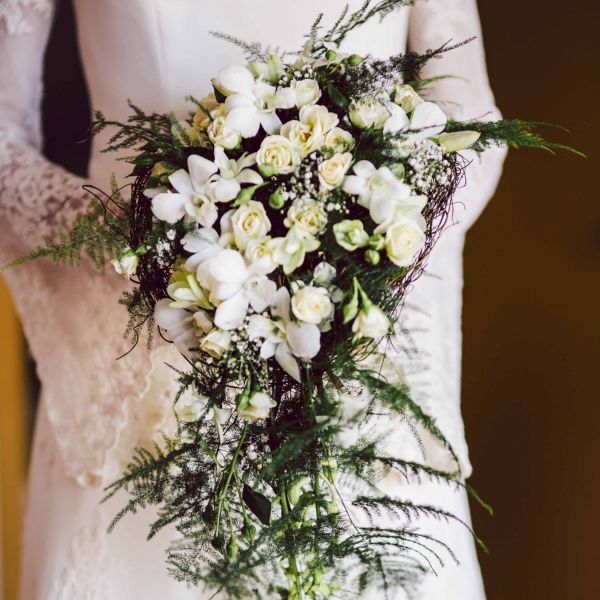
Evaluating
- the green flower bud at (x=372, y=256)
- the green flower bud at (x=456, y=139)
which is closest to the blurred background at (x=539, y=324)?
the green flower bud at (x=456, y=139)

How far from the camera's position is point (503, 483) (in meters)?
1.09

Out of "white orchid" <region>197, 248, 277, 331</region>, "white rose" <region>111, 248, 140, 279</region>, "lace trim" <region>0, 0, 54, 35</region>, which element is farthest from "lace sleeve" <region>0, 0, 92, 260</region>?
"white orchid" <region>197, 248, 277, 331</region>

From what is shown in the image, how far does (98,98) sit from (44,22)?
195 mm

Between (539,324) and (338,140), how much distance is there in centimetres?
62

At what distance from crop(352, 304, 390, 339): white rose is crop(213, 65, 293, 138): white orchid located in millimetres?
169

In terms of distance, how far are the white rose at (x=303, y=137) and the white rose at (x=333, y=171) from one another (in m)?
0.02

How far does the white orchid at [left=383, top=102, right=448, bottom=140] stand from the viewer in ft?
1.84

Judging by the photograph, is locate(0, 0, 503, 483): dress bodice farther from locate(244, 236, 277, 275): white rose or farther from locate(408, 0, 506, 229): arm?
locate(244, 236, 277, 275): white rose

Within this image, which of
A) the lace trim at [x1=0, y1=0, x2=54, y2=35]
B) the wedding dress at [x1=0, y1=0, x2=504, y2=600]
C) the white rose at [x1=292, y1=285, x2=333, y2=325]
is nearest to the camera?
the white rose at [x1=292, y1=285, x2=333, y2=325]

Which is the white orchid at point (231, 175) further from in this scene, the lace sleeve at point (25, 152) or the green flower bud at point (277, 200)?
the lace sleeve at point (25, 152)

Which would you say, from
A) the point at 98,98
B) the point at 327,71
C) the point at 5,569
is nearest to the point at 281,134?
the point at 327,71

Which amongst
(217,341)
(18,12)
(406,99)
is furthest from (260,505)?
(18,12)

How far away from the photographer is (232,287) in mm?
516

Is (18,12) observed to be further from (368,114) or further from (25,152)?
(368,114)
